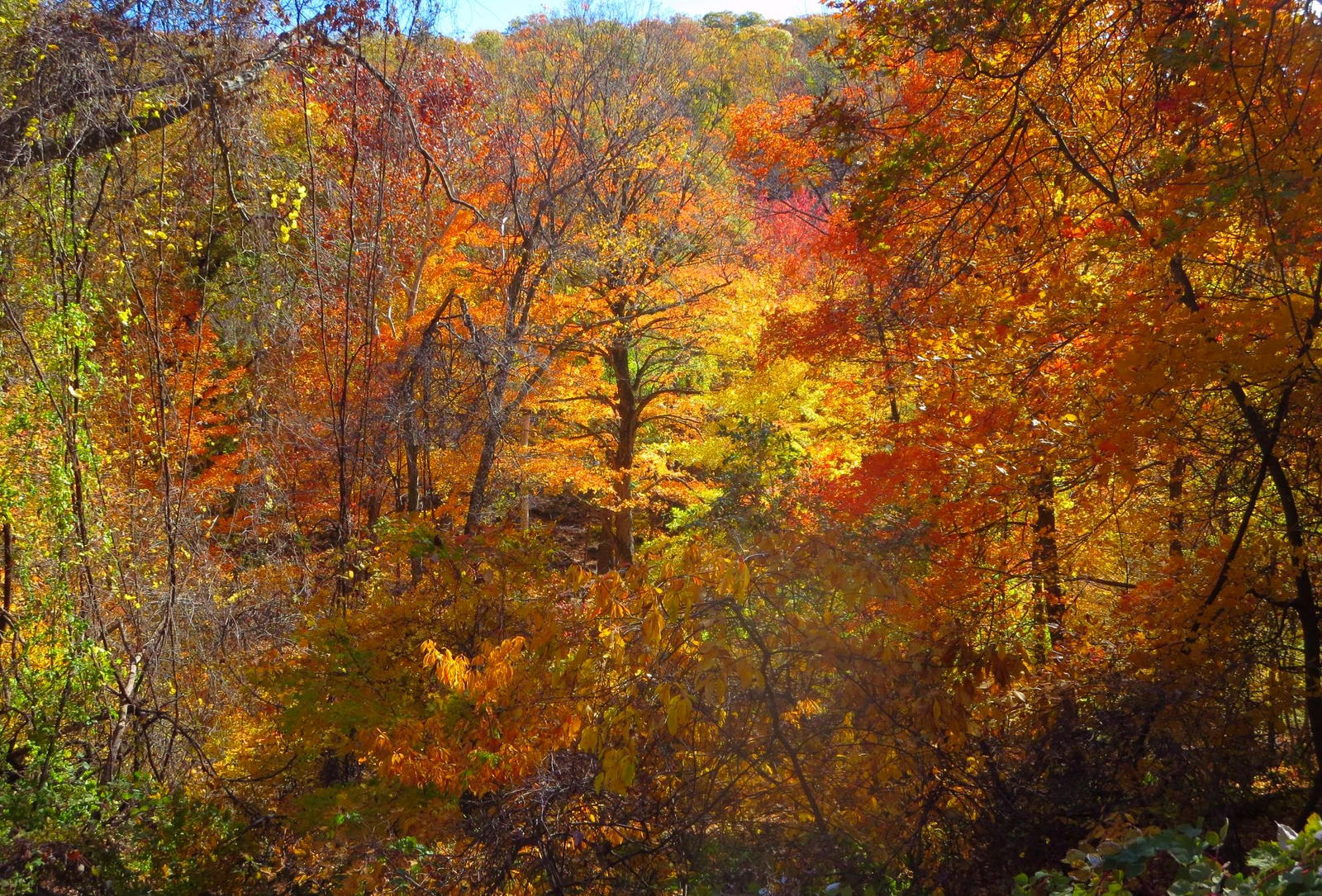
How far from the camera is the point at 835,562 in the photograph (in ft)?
13.4

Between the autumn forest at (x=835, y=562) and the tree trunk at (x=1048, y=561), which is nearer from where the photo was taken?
the autumn forest at (x=835, y=562)

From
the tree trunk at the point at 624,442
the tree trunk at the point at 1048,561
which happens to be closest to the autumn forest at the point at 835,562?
the tree trunk at the point at 1048,561

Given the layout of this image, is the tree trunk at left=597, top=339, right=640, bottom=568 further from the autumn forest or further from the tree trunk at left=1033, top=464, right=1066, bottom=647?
the tree trunk at left=1033, top=464, right=1066, bottom=647

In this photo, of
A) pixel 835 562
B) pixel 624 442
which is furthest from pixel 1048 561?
pixel 624 442

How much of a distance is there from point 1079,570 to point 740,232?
1025 cm

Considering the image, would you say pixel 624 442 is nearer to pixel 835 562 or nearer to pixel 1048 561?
pixel 1048 561

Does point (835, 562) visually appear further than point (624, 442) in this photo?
No

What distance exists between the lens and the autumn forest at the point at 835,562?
4.01 m

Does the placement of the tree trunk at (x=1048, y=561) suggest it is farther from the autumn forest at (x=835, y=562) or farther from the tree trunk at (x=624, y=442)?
the tree trunk at (x=624, y=442)

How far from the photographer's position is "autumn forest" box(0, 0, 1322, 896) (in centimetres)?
401

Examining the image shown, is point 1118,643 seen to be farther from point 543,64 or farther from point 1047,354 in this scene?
point 543,64

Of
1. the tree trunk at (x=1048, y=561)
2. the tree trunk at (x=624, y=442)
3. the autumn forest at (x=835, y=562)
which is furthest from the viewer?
the tree trunk at (x=624, y=442)

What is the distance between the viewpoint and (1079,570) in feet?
24.1

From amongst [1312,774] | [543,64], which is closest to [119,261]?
[1312,774]
